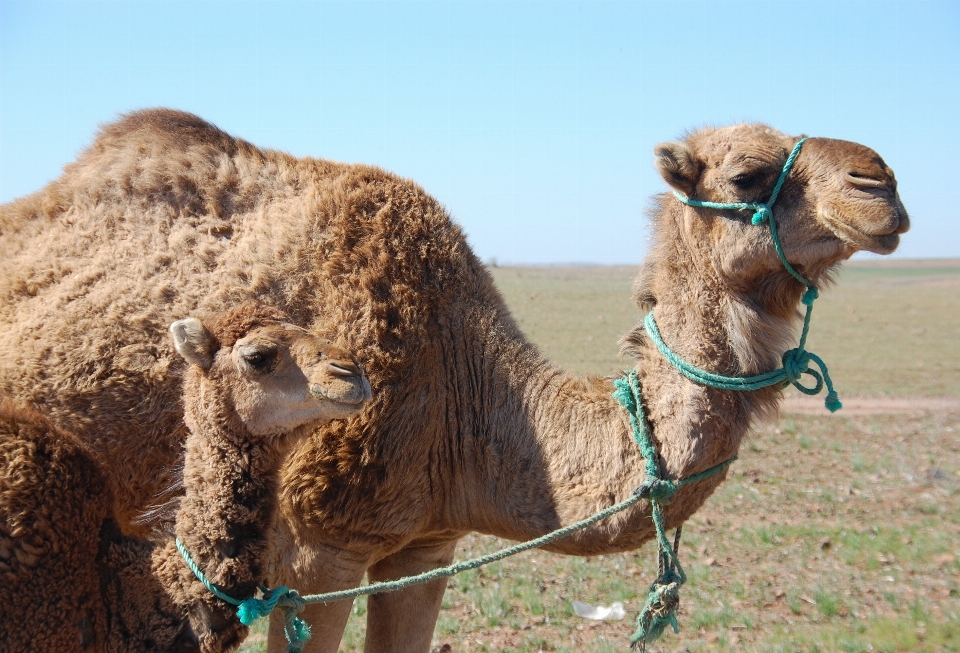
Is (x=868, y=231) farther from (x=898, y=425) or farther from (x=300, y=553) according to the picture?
(x=898, y=425)

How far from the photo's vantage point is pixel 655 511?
12.8 feet

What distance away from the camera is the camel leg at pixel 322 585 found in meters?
4.20

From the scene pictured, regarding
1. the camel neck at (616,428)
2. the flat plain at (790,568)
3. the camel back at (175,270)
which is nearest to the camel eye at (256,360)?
the camel back at (175,270)

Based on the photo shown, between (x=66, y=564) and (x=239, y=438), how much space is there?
735 millimetres

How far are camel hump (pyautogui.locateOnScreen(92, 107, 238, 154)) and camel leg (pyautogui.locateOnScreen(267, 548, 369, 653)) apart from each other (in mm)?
2246

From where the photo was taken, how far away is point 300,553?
13.8 feet

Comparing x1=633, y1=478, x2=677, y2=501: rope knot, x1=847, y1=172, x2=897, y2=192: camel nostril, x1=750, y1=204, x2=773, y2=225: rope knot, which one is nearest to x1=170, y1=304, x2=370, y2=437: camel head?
x1=633, y1=478, x2=677, y2=501: rope knot

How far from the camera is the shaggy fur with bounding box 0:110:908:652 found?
4000 millimetres

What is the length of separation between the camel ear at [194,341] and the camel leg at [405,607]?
173 centimetres

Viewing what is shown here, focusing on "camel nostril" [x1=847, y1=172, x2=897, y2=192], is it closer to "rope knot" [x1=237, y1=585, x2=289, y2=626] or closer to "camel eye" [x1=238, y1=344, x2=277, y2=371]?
"camel eye" [x1=238, y1=344, x2=277, y2=371]

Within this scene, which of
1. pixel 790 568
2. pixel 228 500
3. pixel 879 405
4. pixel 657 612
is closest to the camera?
pixel 228 500

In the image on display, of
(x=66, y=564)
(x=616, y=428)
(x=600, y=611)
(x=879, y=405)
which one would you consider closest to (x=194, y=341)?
(x=66, y=564)

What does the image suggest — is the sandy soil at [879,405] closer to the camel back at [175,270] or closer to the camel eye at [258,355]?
the camel back at [175,270]

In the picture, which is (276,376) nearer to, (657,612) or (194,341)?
(194,341)
